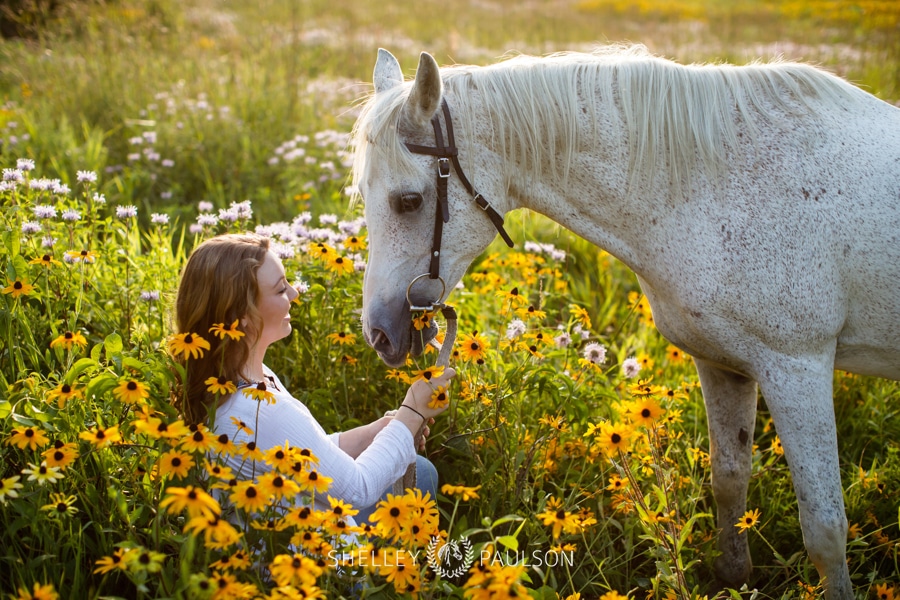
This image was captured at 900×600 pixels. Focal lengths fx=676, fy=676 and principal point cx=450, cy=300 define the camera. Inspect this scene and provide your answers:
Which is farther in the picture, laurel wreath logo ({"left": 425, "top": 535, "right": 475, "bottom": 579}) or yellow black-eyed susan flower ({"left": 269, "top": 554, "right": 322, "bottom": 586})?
laurel wreath logo ({"left": 425, "top": 535, "right": 475, "bottom": 579})

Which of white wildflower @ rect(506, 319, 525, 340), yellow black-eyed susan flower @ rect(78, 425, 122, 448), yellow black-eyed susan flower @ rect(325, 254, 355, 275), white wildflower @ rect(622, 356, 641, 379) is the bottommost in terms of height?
white wildflower @ rect(622, 356, 641, 379)

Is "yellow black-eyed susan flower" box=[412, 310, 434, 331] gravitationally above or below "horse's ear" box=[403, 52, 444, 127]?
below

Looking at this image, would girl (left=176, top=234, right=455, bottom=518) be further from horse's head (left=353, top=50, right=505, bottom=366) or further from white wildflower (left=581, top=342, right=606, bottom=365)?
white wildflower (left=581, top=342, right=606, bottom=365)

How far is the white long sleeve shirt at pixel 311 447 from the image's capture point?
6.25ft

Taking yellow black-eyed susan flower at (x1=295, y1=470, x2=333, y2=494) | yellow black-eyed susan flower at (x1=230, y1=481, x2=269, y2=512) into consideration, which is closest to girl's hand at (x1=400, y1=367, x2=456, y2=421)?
yellow black-eyed susan flower at (x1=295, y1=470, x2=333, y2=494)

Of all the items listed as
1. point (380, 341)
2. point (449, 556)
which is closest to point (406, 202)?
point (380, 341)

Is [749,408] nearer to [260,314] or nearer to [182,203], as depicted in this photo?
[260,314]

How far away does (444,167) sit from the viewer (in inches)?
82.1

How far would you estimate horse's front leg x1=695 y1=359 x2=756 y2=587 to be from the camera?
8.38 ft

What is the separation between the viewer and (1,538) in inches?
71.2

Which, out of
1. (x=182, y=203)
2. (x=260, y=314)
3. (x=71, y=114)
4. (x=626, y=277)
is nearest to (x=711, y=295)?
(x=260, y=314)

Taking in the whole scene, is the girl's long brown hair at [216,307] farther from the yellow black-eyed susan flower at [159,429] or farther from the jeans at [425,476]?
the jeans at [425,476]

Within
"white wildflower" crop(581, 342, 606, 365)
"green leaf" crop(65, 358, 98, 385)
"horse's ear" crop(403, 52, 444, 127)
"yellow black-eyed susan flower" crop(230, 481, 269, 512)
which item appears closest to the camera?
"yellow black-eyed susan flower" crop(230, 481, 269, 512)

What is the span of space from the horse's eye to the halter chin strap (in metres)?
0.07
